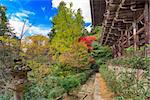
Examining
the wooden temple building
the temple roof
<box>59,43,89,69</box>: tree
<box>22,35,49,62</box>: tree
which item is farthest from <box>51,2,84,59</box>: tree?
the temple roof

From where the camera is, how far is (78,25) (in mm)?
35938

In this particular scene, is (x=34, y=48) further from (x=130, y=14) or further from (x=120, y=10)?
(x=120, y=10)

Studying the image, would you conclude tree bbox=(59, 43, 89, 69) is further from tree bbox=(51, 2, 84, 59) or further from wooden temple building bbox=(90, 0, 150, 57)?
wooden temple building bbox=(90, 0, 150, 57)

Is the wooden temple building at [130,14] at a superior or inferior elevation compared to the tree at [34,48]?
superior

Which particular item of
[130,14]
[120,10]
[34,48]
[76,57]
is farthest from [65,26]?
[120,10]

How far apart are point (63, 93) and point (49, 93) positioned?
2870mm

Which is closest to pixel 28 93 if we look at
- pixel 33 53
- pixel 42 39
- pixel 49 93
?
pixel 49 93

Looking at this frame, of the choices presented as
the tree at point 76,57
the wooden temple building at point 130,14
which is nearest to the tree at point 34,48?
the tree at point 76,57

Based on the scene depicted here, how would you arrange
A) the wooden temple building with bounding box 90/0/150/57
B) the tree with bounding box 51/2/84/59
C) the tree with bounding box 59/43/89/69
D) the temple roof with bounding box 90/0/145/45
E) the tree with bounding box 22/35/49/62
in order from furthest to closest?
the tree with bounding box 51/2/84/59 < the tree with bounding box 59/43/89/69 < the tree with bounding box 22/35/49/62 < the temple roof with bounding box 90/0/145/45 < the wooden temple building with bounding box 90/0/150/57

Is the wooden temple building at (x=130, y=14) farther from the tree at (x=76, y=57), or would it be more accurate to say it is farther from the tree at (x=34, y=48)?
the tree at (x=76, y=57)

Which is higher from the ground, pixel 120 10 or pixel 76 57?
pixel 120 10

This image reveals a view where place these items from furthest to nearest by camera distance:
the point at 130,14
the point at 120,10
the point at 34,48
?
the point at 34,48 → the point at 130,14 → the point at 120,10

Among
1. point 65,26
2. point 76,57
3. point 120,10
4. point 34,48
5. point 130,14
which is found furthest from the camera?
point 65,26

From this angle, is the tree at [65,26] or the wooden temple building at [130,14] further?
the tree at [65,26]
